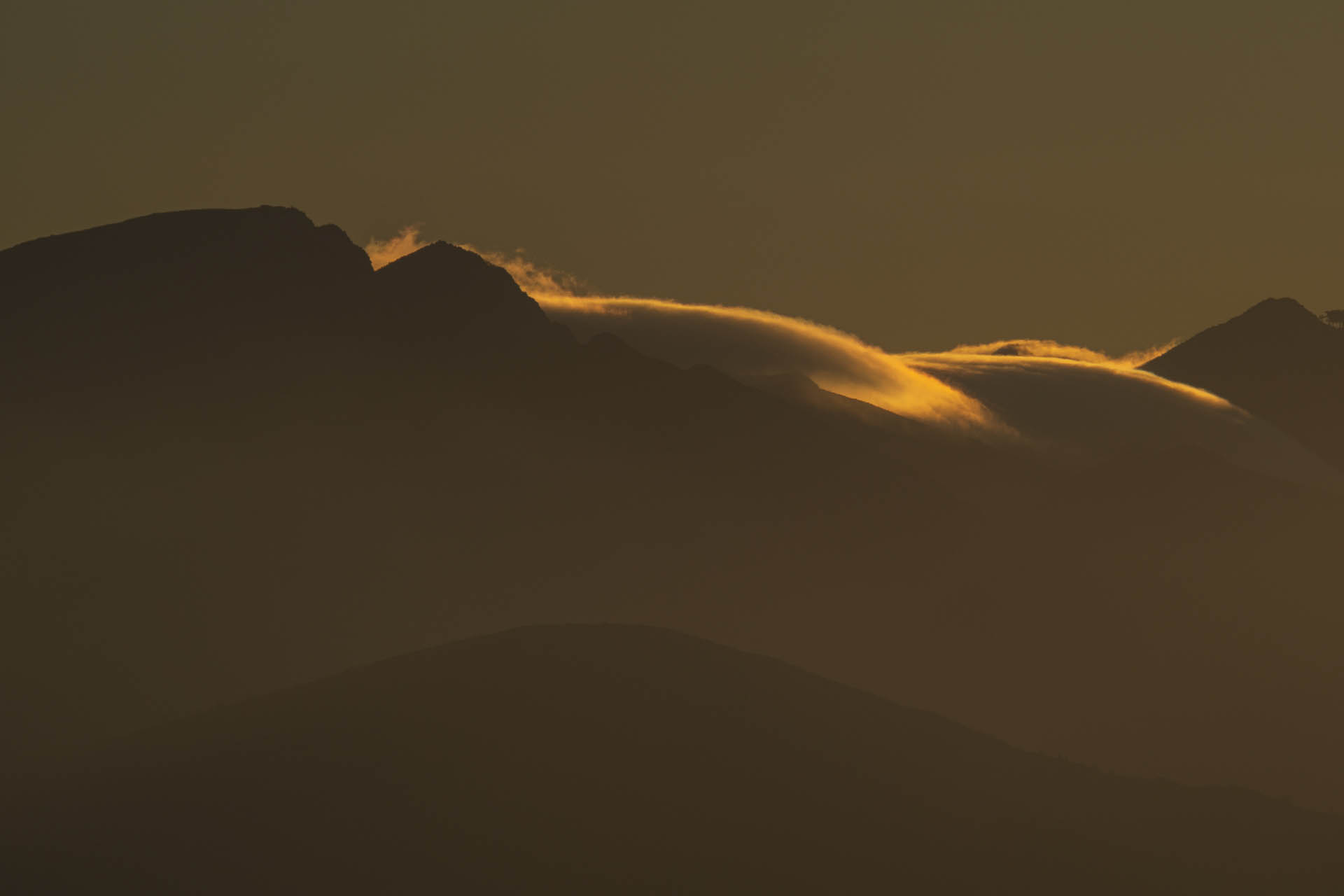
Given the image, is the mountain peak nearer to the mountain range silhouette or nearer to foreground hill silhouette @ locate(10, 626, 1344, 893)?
the mountain range silhouette

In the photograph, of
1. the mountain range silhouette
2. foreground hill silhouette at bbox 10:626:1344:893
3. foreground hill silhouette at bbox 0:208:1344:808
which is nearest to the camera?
foreground hill silhouette at bbox 10:626:1344:893

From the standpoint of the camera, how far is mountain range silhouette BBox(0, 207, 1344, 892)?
280 feet

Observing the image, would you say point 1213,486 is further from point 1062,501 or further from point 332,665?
point 332,665

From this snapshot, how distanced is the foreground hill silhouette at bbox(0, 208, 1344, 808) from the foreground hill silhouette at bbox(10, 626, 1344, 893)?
81.8 feet

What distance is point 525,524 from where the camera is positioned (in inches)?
4894

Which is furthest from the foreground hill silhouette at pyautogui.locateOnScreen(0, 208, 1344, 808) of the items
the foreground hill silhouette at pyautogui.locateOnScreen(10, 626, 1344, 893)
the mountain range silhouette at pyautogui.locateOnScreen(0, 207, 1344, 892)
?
the foreground hill silhouette at pyautogui.locateOnScreen(10, 626, 1344, 893)

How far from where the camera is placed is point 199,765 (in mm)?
46750

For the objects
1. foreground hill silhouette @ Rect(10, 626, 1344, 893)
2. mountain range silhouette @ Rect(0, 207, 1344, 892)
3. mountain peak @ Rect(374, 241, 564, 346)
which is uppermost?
mountain peak @ Rect(374, 241, 564, 346)

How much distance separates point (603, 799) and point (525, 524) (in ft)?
259

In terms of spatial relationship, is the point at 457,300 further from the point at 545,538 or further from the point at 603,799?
the point at 603,799

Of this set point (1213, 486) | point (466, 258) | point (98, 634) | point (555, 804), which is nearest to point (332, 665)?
point (98, 634)

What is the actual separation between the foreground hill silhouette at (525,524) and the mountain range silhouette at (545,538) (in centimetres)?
32

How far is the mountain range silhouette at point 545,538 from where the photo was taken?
85.3 meters

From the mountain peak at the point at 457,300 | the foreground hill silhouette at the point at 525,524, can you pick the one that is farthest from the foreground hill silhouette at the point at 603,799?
the mountain peak at the point at 457,300
